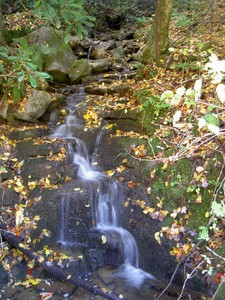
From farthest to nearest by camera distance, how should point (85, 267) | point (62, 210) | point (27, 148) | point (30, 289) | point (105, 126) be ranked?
point (105, 126), point (27, 148), point (62, 210), point (85, 267), point (30, 289)

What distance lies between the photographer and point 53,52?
8.55 meters

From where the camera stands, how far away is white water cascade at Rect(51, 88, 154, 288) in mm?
4904

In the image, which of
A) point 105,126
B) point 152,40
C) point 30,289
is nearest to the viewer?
point 30,289

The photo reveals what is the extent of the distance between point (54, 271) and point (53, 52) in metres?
6.24

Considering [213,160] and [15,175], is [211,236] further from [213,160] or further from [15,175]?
[15,175]

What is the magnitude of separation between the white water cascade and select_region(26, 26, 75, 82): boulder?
3147 millimetres

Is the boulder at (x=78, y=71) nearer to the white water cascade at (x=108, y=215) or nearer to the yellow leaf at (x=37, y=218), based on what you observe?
the white water cascade at (x=108, y=215)

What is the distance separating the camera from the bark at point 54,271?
4.20 metres

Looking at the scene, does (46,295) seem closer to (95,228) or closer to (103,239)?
(103,239)

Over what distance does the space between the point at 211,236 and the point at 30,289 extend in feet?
8.99

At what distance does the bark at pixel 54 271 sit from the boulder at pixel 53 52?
16.7 ft

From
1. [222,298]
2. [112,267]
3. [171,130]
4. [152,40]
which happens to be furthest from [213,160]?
[152,40]

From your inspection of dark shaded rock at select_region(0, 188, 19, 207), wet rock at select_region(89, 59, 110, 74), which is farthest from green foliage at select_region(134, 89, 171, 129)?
wet rock at select_region(89, 59, 110, 74)

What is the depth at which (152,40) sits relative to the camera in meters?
7.56
